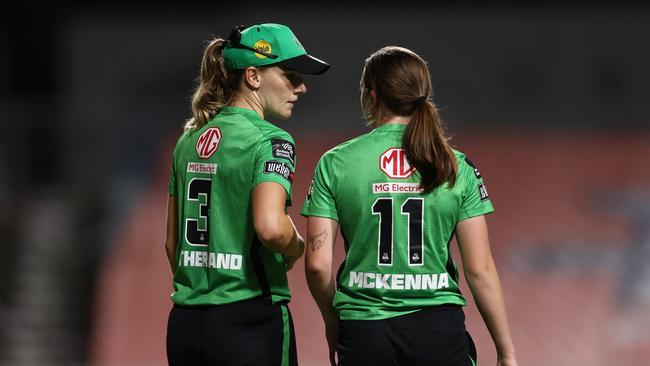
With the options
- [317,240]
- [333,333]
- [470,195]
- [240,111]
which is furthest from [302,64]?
[333,333]

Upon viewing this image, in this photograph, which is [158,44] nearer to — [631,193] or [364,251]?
[631,193]

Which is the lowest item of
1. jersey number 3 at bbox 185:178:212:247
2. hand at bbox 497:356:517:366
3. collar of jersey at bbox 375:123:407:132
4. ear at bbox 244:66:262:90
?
hand at bbox 497:356:517:366

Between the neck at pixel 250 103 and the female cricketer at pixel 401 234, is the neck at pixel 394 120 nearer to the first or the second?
the female cricketer at pixel 401 234

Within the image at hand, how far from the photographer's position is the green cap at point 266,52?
11.9 ft

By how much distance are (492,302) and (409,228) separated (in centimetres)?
35

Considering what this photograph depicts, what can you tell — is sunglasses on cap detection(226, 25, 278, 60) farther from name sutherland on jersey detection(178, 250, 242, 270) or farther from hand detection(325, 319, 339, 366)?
hand detection(325, 319, 339, 366)

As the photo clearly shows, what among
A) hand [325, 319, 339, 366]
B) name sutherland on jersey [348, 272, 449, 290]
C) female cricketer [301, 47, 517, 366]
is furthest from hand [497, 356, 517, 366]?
A: hand [325, 319, 339, 366]

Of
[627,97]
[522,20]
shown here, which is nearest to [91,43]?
[522,20]

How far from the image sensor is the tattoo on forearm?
3.48m

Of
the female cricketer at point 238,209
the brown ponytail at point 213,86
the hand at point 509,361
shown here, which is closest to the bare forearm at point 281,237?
the female cricketer at point 238,209

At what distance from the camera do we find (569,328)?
870 cm

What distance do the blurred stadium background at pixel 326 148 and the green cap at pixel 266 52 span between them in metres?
5.25

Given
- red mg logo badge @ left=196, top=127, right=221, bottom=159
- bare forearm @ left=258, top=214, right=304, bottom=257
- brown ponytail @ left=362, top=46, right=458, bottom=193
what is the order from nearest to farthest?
bare forearm @ left=258, top=214, right=304, bottom=257 → brown ponytail @ left=362, top=46, right=458, bottom=193 → red mg logo badge @ left=196, top=127, right=221, bottom=159

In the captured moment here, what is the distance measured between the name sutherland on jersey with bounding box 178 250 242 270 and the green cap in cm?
61
